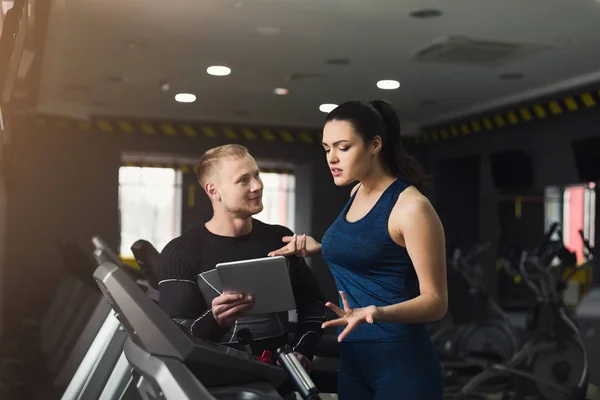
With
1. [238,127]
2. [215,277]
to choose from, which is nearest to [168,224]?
[238,127]

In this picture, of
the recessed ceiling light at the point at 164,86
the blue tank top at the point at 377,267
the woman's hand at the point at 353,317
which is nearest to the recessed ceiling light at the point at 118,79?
the recessed ceiling light at the point at 164,86

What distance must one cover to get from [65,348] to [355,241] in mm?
3673

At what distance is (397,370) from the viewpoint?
5.42 feet

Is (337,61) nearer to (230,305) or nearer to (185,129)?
(185,129)

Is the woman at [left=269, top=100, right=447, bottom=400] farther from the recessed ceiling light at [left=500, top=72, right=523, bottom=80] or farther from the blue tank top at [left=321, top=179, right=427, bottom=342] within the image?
the recessed ceiling light at [left=500, top=72, right=523, bottom=80]

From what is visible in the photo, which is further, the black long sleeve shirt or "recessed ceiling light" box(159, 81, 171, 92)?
"recessed ceiling light" box(159, 81, 171, 92)

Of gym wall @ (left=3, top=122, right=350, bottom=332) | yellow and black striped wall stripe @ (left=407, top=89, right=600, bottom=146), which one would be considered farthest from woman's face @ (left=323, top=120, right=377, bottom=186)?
gym wall @ (left=3, top=122, right=350, bottom=332)

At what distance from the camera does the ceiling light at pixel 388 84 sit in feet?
18.2

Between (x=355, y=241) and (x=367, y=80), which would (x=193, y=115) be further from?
(x=355, y=241)

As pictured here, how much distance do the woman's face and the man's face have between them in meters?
0.30

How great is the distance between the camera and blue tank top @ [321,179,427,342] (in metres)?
1.64

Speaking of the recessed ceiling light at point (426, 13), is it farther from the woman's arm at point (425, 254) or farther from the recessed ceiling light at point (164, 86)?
the woman's arm at point (425, 254)

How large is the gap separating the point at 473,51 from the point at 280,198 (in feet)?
6.36

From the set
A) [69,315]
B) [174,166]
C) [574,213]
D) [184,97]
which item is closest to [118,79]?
[184,97]
